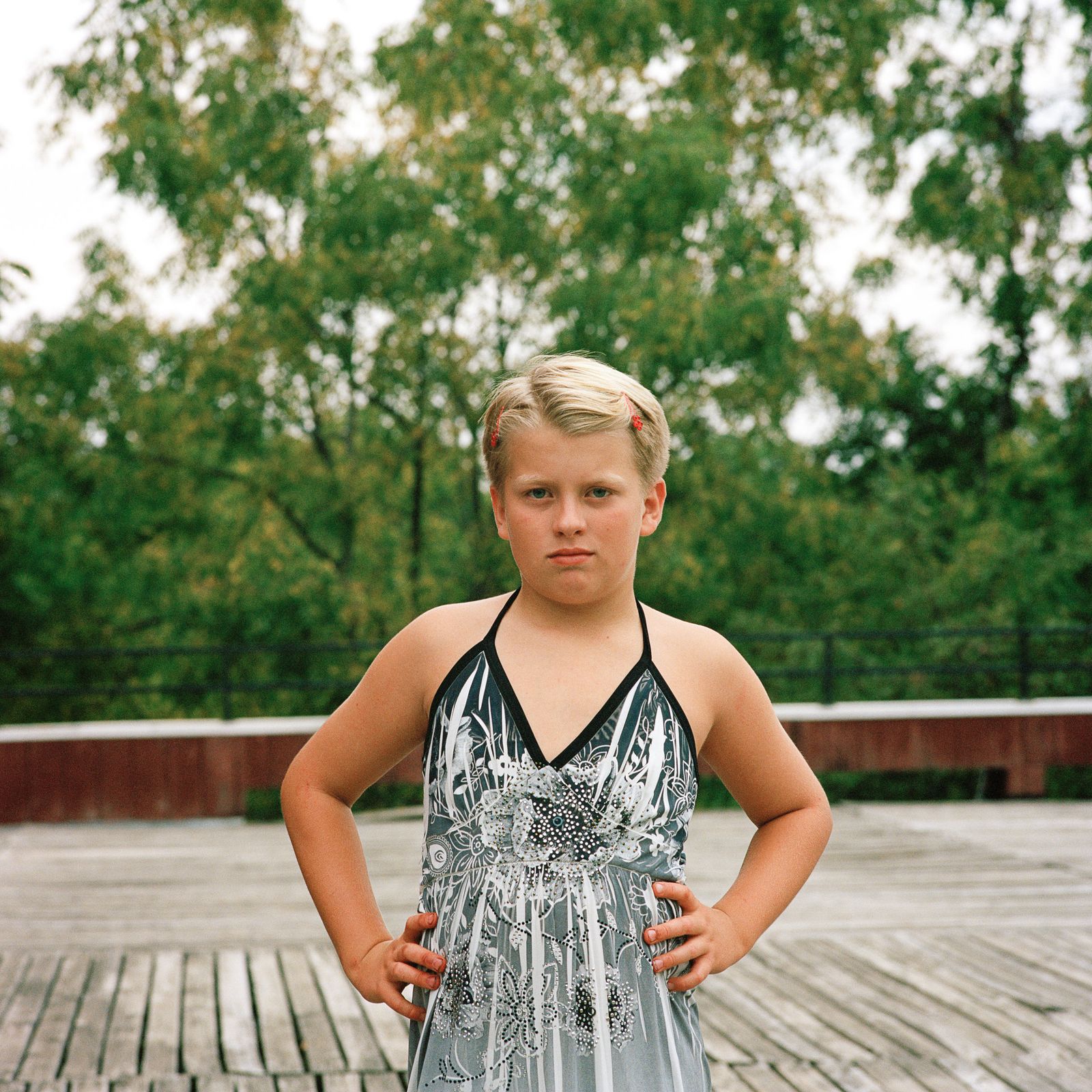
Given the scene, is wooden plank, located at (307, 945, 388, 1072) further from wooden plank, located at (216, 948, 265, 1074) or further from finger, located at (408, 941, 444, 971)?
finger, located at (408, 941, 444, 971)

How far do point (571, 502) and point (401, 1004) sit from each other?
61cm

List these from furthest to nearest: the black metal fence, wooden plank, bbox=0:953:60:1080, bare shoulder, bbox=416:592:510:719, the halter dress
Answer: the black metal fence < wooden plank, bbox=0:953:60:1080 < bare shoulder, bbox=416:592:510:719 < the halter dress

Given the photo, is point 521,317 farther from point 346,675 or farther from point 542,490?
point 542,490

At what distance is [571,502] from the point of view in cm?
144

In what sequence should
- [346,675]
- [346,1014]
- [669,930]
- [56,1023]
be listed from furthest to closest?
[346,675], [346,1014], [56,1023], [669,930]

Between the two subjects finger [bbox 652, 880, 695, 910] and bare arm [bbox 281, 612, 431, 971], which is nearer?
finger [bbox 652, 880, 695, 910]

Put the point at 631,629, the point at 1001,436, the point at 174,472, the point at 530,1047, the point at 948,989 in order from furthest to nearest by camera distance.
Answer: the point at 1001,436 < the point at 174,472 < the point at 948,989 < the point at 631,629 < the point at 530,1047

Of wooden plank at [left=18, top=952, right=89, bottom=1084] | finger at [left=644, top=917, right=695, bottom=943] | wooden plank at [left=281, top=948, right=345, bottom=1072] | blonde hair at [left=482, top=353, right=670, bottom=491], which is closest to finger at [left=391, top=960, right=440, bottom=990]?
finger at [left=644, top=917, right=695, bottom=943]

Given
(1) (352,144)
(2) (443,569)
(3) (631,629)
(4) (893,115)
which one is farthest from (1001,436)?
(3) (631,629)

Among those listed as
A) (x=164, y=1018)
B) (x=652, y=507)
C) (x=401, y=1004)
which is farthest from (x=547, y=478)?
(x=164, y=1018)

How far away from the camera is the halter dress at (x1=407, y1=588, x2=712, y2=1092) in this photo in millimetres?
1412

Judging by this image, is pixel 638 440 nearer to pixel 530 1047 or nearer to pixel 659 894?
pixel 659 894

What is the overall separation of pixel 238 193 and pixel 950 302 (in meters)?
8.43

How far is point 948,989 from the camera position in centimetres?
445
